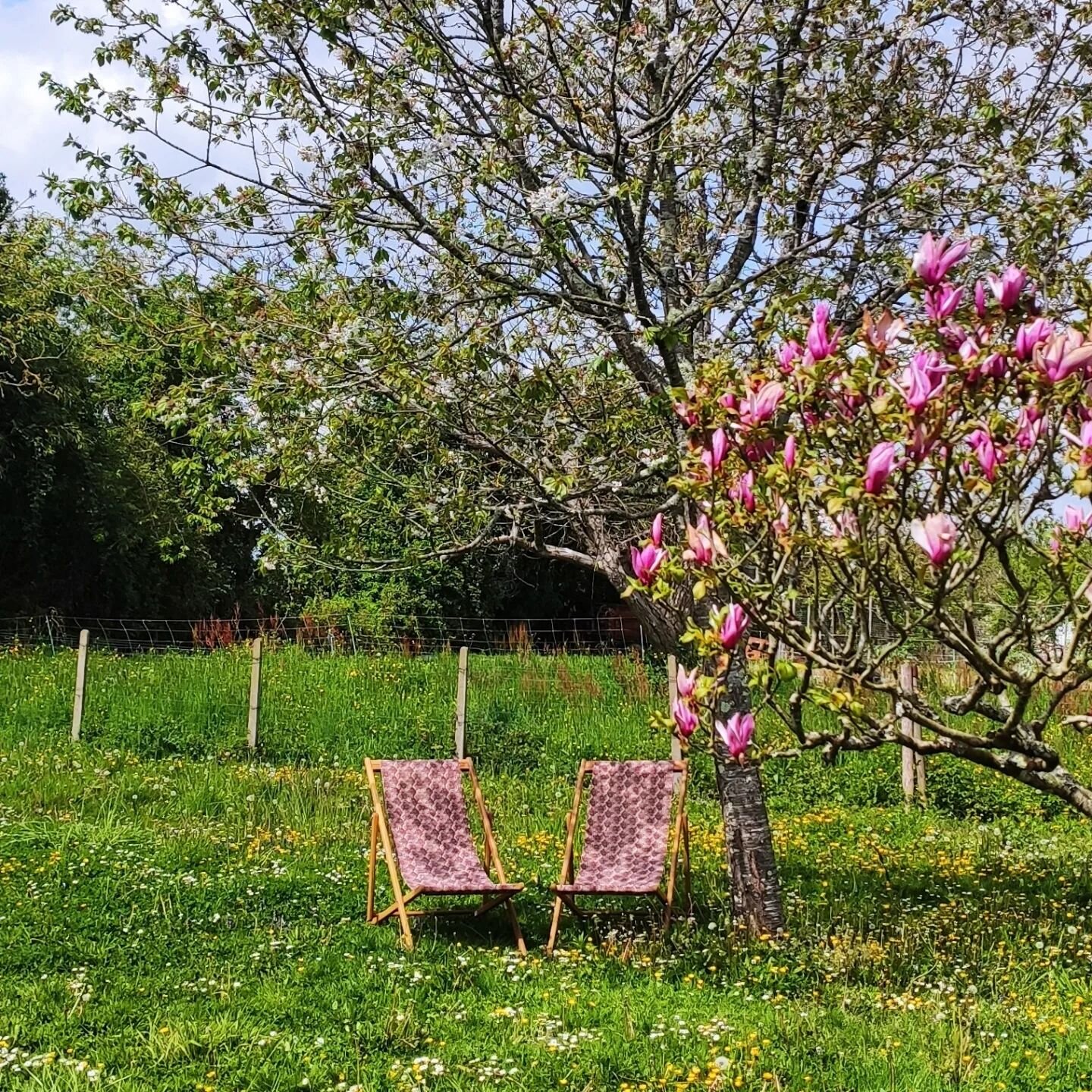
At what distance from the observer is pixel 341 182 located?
5320 millimetres

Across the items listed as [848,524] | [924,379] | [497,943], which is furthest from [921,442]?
[497,943]

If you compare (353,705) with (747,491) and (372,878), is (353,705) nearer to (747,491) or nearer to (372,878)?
(372,878)

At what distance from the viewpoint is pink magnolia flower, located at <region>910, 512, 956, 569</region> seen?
2.51 m

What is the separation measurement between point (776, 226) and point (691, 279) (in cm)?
52

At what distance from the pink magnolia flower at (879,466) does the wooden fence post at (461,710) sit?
8.07m

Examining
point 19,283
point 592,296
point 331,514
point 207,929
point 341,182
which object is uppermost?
point 19,283

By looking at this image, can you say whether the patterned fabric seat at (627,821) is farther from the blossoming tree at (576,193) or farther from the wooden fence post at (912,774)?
the wooden fence post at (912,774)

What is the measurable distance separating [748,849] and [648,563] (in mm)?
3040

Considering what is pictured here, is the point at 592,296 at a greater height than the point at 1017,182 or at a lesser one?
lesser

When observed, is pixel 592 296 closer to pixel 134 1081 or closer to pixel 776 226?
pixel 776 226

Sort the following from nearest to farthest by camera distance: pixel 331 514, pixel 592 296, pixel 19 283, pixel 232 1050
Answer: pixel 232 1050, pixel 592 296, pixel 331 514, pixel 19 283

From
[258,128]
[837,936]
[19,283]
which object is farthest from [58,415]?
[837,936]

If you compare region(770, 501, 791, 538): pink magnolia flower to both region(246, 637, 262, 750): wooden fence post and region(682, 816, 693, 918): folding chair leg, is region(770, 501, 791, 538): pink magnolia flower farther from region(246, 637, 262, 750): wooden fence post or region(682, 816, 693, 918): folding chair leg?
region(246, 637, 262, 750): wooden fence post

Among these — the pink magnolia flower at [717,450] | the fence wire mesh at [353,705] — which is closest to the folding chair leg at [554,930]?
the pink magnolia flower at [717,450]
